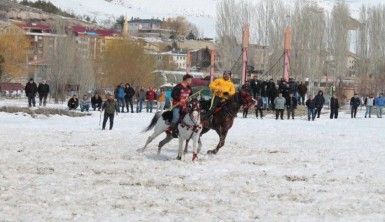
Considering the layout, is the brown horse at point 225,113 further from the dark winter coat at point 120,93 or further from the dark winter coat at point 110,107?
the dark winter coat at point 120,93

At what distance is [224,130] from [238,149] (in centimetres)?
138

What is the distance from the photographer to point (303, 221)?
945cm

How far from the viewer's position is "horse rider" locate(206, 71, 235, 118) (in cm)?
1741

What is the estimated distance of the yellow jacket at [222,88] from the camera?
17.5 metres

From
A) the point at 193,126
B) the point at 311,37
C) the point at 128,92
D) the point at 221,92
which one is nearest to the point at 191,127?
the point at 193,126

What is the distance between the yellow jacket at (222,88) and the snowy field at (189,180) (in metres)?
1.44

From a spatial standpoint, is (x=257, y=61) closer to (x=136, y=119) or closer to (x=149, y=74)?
(x=149, y=74)

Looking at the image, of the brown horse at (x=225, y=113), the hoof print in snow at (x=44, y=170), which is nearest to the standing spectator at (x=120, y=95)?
the brown horse at (x=225, y=113)

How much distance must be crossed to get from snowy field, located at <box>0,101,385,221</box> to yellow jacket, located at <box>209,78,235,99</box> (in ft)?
4.72

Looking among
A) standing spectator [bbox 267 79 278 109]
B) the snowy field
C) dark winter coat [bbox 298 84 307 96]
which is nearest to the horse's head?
the snowy field

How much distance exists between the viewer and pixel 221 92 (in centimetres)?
1753

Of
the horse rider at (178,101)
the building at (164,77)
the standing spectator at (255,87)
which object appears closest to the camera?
Result: the horse rider at (178,101)

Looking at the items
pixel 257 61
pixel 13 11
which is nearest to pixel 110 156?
pixel 257 61

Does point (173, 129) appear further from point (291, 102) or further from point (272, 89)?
point (272, 89)
